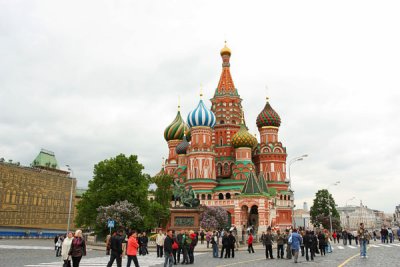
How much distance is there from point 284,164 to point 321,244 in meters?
56.2

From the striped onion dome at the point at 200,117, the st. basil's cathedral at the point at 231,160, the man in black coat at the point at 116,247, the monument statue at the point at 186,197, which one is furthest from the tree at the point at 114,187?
the man in black coat at the point at 116,247

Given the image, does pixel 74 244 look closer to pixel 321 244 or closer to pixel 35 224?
pixel 321 244

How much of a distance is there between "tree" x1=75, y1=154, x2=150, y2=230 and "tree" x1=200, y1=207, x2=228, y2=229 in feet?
48.4

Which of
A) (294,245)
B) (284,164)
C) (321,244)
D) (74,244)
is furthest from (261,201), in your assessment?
(74,244)

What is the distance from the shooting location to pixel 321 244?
23.9 m

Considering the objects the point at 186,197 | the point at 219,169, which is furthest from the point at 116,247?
the point at 219,169

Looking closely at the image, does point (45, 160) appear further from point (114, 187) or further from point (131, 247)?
point (131, 247)

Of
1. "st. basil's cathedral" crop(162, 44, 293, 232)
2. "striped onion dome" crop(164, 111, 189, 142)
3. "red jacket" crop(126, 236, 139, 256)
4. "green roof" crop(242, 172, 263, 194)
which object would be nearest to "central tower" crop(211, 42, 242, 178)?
"st. basil's cathedral" crop(162, 44, 293, 232)

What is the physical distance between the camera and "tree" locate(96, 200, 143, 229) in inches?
1591

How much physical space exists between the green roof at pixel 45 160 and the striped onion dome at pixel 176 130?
31426mm

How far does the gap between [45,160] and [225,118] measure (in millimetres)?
48816

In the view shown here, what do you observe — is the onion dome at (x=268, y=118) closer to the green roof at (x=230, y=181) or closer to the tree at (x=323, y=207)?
the green roof at (x=230, y=181)

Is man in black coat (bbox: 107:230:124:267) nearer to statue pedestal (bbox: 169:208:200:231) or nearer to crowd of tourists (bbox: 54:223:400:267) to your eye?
crowd of tourists (bbox: 54:223:400:267)

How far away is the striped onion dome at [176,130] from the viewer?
287 ft
